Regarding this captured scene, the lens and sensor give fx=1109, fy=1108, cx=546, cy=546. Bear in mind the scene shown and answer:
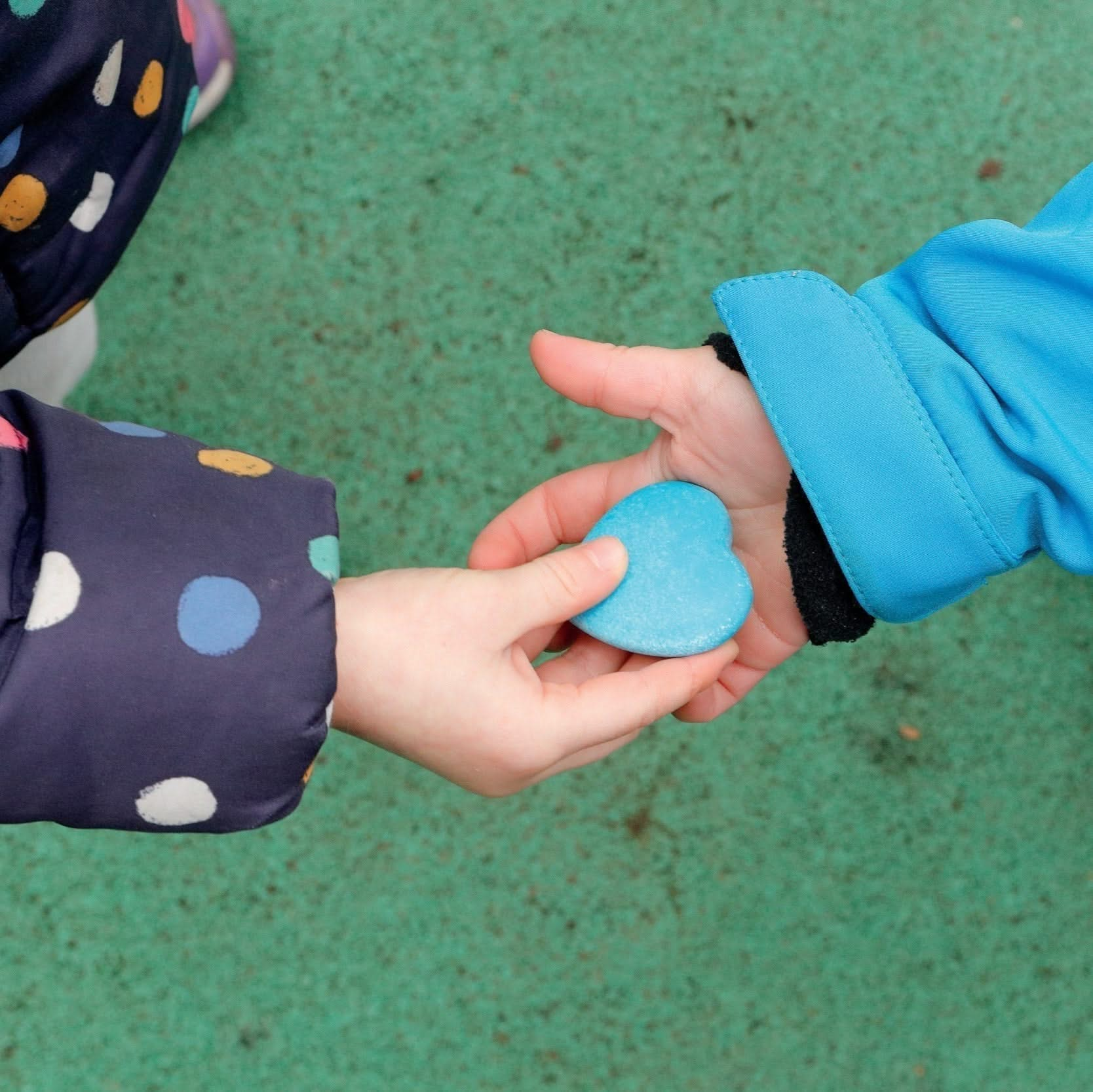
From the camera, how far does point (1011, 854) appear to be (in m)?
1.15

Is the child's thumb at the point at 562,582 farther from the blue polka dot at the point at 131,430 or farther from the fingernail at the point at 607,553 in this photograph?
the blue polka dot at the point at 131,430

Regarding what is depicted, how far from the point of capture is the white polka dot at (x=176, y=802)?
0.66 metres

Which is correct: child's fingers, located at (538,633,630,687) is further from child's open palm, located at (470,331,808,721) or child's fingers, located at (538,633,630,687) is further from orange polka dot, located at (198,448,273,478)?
orange polka dot, located at (198,448,273,478)

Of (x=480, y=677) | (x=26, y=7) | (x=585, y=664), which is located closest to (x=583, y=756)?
(x=585, y=664)

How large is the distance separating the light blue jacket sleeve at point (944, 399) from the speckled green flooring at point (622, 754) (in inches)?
15.0

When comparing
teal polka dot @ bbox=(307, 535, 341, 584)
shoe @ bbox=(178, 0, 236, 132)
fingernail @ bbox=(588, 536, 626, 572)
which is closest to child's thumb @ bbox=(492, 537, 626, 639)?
fingernail @ bbox=(588, 536, 626, 572)

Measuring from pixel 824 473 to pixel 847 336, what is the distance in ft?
0.32

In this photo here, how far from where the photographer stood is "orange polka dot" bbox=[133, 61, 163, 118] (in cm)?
79

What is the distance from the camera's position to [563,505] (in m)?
0.95

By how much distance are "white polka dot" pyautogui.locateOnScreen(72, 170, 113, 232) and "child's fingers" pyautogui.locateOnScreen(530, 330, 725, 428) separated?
33 centimetres

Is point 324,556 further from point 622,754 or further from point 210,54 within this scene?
point 210,54

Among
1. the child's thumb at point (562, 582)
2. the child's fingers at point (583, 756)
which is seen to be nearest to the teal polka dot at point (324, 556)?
the child's thumb at point (562, 582)

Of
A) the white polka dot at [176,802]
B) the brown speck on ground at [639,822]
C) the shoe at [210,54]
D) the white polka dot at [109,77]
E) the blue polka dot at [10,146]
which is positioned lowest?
the brown speck on ground at [639,822]

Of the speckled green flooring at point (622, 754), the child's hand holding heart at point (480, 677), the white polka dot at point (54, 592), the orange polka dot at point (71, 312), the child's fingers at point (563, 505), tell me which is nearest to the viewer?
the white polka dot at point (54, 592)
